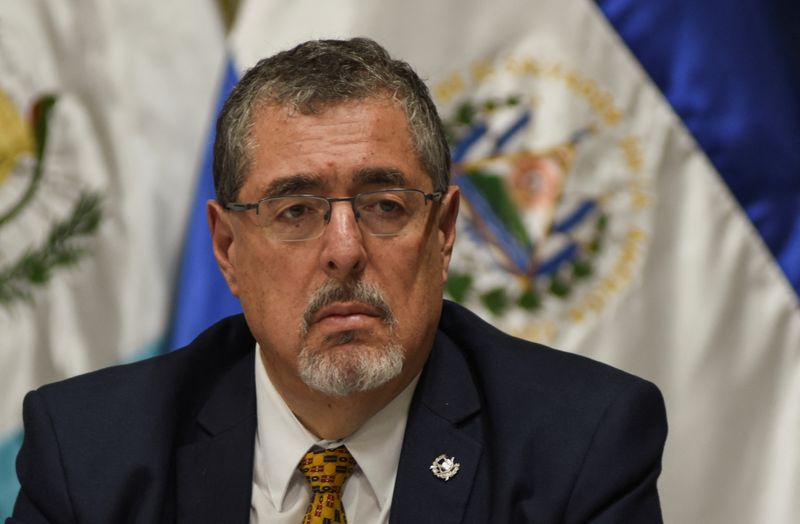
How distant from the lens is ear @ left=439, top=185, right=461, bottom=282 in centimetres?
216

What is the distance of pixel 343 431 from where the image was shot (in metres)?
2.13

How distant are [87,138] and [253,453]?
5.22ft

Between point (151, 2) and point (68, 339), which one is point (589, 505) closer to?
point (68, 339)

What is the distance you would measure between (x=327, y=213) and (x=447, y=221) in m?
0.31

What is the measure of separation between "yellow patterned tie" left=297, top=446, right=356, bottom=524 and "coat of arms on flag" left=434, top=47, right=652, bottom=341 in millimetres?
1265

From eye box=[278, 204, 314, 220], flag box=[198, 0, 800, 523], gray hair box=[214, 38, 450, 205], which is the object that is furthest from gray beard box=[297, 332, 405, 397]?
flag box=[198, 0, 800, 523]

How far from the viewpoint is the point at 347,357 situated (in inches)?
76.7

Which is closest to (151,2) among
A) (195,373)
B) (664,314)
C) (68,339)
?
(68,339)

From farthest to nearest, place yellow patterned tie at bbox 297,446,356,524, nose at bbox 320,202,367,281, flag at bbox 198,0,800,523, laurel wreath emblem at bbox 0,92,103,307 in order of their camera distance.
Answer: laurel wreath emblem at bbox 0,92,103,307
flag at bbox 198,0,800,523
yellow patterned tie at bbox 297,446,356,524
nose at bbox 320,202,367,281

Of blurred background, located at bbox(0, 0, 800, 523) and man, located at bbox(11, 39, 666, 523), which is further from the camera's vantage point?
blurred background, located at bbox(0, 0, 800, 523)

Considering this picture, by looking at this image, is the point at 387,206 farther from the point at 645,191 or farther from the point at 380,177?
the point at 645,191

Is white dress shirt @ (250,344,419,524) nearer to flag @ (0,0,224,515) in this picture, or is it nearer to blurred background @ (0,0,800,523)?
blurred background @ (0,0,800,523)

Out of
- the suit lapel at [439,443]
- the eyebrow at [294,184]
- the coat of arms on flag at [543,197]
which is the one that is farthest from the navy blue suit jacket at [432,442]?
the coat of arms on flag at [543,197]

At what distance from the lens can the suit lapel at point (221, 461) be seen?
6.84 feet
